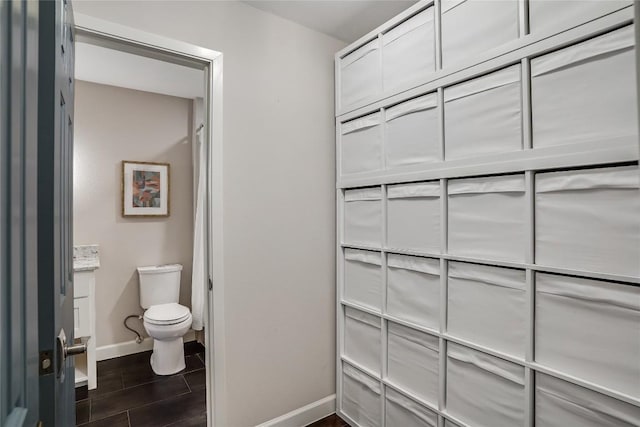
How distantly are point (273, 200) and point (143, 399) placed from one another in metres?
1.76

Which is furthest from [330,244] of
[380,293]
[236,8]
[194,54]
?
[236,8]

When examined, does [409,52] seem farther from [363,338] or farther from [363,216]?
[363,338]

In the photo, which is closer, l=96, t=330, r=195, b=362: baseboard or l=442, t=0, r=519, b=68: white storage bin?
l=442, t=0, r=519, b=68: white storage bin

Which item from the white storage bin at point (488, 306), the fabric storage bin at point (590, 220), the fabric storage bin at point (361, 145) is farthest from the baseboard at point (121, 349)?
the fabric storage bin at point (590, 220)

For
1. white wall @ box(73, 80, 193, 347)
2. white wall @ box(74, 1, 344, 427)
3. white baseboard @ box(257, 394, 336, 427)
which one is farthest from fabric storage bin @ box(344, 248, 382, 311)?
white wall @ box(73, 80, 193, 347)

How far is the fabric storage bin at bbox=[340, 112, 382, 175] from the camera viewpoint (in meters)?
1.93

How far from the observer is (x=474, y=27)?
145 centimetres

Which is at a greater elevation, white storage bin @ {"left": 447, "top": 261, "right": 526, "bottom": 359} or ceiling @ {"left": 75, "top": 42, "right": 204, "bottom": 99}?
ceiling @ {"left": 75, "top": 42, "right": 204, "bottom": 99}

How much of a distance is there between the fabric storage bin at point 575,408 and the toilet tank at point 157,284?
2973mm

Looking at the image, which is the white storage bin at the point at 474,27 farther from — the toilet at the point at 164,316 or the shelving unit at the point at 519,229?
the toilet at the point at 164,316

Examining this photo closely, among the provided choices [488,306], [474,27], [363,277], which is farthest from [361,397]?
[474,27]

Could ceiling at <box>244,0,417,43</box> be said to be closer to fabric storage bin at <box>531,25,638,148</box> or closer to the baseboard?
fabric storage bin at <box>531,25,638,148</box>

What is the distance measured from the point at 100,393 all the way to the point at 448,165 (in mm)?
2863

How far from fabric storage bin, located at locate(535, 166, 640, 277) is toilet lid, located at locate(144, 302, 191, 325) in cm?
256
